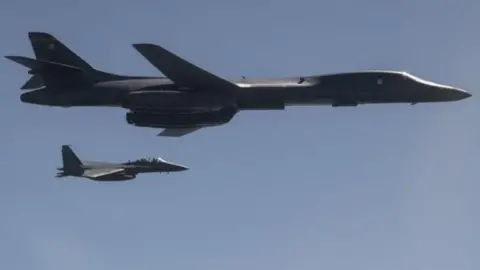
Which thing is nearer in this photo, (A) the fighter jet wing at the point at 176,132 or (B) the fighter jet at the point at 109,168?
(A) the fighter jet wing at the point at 176,132

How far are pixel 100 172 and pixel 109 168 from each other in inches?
60.4

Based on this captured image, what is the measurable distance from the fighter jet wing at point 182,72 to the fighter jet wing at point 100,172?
2188 centimetres

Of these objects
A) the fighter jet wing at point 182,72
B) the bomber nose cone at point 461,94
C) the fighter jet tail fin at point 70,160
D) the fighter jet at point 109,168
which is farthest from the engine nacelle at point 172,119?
the fighter jet tail fin at point 70,160

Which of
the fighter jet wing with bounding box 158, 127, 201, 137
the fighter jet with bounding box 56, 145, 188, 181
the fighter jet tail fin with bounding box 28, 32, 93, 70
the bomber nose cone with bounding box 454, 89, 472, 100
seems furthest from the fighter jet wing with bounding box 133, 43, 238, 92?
the fighter jet with bounding box 56, 145, 188, 181

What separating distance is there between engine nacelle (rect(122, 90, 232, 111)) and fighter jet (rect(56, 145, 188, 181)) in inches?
807

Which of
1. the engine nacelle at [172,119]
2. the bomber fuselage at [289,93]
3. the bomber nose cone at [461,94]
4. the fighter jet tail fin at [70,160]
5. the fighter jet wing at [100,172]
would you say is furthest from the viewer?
the fighter jet tail fin at [70,160]

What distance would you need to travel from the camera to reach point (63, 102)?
140ft

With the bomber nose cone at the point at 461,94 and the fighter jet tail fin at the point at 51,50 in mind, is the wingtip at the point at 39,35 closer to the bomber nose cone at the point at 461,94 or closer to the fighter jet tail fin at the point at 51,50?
the fighter jet tail fin at the point at 51,50

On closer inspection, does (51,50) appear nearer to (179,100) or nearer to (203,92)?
(179,100)

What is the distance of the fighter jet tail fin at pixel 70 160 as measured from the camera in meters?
70.9

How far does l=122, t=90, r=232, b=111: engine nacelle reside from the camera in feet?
134

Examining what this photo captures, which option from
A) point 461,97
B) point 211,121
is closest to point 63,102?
point 211,121

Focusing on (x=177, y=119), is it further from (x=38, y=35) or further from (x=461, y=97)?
(x=461, y=97)

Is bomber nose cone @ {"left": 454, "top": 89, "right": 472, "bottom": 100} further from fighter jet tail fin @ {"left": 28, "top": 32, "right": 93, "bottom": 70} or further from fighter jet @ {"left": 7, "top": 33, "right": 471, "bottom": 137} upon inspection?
fighter jet tail fin @ {"left": 28, "top": 32, "right": 93, "bottom": 70}
